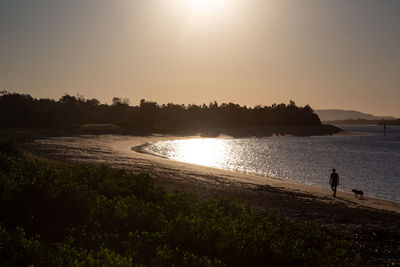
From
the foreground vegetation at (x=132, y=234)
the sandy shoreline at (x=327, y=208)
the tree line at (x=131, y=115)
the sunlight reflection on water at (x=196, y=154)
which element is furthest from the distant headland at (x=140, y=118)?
the foreground vegetation at (x=132, y=234)

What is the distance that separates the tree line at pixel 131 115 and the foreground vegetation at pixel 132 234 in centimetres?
9763

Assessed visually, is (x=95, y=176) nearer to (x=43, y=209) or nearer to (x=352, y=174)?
(x=43, y=209)

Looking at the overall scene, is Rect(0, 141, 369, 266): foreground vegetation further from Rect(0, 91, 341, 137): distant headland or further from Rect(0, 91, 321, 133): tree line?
Rect(0, 91, 321, 133): tree line

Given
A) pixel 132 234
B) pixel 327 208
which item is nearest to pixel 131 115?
pixel 327 208

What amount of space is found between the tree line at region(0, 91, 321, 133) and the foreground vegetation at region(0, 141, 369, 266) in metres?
97.6

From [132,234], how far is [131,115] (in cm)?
14622

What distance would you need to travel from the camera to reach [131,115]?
151m

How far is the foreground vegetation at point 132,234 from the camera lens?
666 centimetres

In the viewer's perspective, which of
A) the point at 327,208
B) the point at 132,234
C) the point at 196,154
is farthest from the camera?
the point at 196,154

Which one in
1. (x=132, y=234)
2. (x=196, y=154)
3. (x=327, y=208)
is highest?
(x=132, y=234)

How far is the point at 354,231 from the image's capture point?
51.0 feet

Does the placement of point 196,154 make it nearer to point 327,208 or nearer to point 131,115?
point 327,208

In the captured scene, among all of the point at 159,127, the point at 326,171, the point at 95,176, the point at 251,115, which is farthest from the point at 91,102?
the point at 95,176

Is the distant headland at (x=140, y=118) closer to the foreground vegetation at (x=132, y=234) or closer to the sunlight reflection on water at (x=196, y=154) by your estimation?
the sunlight reflection on water at (x=196, y=154)
